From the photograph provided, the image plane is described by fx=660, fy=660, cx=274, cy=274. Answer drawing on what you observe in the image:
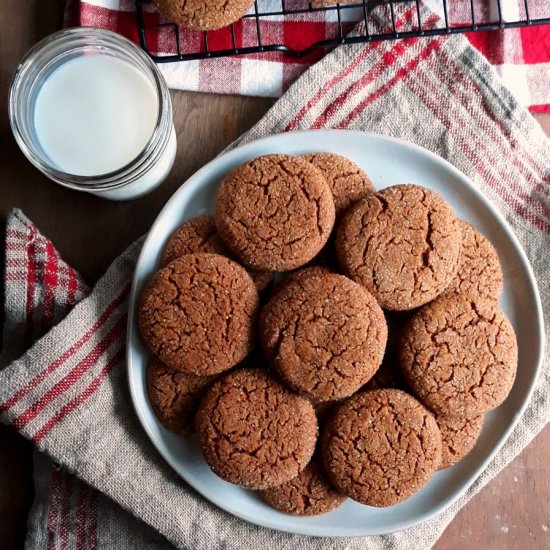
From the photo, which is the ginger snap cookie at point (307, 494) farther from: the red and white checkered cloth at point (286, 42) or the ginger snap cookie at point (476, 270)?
the red and white checkered cloth at point (286, 42)

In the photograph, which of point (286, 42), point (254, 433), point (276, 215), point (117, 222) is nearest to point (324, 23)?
point (286, 42)

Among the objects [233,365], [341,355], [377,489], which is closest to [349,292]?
[341,355]

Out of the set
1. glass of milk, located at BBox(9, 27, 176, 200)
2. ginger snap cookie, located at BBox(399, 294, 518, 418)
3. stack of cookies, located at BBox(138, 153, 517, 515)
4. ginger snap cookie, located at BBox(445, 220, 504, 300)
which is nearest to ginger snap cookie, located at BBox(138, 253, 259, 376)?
stack of cookies, located at BBox(138, 153, 517, 515)

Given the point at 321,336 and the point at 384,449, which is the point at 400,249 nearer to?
the point at 321,336

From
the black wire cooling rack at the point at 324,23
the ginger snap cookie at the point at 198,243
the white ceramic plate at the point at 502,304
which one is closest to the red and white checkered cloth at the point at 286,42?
the black wire cooling rack at the point at 324,23

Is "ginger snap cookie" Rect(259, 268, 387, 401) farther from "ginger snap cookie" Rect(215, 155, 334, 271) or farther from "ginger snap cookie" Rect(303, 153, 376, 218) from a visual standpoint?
"ginger snap cookie" Rect(303, 153, 376, 218)

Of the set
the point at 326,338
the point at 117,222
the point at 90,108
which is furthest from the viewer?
the point at 117,222
